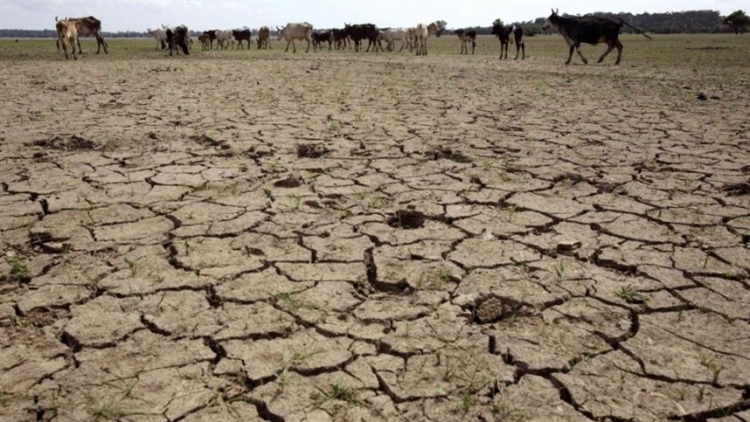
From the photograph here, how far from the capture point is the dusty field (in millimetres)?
1711

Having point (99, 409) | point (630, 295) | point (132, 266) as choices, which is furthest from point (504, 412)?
point (132, 266)

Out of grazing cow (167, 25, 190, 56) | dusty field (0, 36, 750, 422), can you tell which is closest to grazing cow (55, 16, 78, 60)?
grazing cow (167, 25, 190, 56)

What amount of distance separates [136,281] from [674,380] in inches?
86.0

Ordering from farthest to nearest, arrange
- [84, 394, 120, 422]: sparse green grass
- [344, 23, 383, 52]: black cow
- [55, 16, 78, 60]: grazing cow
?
[344, 23, 383, 52]: black cow < [55, 16, 78, 60]: grazing cow < [84, 394, 120, 422]: sparse green grass

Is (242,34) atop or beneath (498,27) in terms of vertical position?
atop

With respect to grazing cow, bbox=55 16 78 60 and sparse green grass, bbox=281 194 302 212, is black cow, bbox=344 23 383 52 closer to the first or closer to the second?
A: grazing cow, bbox=55 16 78 60

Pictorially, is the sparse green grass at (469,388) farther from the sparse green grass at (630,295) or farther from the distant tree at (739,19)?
the distant tree at (739,19)

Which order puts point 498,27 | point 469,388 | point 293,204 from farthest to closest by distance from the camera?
point 498,27
point 293,204
point 469,388

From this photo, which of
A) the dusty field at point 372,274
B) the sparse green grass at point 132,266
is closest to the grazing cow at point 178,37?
the dusty field at point 372,274

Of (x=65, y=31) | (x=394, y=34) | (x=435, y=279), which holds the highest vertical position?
(x=394, y=34)

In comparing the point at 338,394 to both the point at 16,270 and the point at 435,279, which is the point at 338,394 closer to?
the point at 435,279

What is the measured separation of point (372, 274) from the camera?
2.52m

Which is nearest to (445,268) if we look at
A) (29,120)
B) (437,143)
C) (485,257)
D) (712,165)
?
(485,257)

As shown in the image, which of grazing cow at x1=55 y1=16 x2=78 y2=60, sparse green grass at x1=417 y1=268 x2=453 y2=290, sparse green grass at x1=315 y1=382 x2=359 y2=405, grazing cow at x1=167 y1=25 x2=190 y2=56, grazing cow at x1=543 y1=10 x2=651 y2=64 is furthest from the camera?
grazing cow at x1=167 y1=25 x2=190 y2=56
